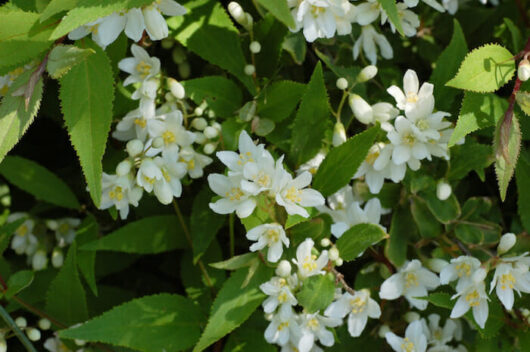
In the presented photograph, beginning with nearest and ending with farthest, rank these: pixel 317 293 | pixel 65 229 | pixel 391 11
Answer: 1. pixel 391 11
2. pixel 317 293
3. pixel 65 229

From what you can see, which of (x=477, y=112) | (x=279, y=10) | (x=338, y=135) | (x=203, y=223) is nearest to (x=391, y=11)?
(x=279, y=10)

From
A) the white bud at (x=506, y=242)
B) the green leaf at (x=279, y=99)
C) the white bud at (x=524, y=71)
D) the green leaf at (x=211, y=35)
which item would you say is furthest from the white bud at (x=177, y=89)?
the white bud at (x=506, y=242)

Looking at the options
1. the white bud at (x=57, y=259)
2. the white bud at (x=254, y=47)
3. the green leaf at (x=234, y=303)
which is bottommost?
the white bud at (x=57, y=259)

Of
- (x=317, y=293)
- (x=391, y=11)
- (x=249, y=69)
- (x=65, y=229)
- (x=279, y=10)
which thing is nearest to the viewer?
(x=279, y=10)

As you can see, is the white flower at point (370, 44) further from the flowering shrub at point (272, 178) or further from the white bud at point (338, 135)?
the white bud at point (338, 135)

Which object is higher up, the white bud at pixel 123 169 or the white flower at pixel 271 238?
the white bud at pixel 123 169

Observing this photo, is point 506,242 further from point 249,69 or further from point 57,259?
point 57,259
